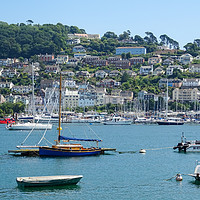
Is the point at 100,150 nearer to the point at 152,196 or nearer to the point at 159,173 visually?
the point at 159,173

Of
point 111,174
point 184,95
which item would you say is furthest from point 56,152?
point 184,95

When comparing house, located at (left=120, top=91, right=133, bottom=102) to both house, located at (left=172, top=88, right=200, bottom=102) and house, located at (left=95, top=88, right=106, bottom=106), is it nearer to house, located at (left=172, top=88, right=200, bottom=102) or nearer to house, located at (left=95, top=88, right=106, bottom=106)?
house, located at (left=95, top=88, right=106, bottom=106)

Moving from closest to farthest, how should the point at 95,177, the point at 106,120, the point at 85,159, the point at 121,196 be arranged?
1. the point at 121,196
2. the point at 95,177
3. the point at 85,159
4. the point at 106,120

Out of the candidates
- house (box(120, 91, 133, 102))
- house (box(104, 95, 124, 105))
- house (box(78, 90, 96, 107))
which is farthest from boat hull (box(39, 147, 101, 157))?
house (box(120, 91, 133, 102))

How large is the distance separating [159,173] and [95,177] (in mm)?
5765

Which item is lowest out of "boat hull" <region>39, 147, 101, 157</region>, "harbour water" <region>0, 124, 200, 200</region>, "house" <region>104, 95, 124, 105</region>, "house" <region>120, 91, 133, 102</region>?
"harbour water" <region>0, 124, 200, 200</region>

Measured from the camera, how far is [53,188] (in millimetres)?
39812

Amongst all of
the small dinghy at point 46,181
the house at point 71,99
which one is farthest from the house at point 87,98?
the small dinghy at point 46,181

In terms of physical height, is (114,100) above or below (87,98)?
below

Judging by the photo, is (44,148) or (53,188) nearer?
(53,188)

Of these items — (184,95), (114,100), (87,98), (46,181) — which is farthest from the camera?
(184,95)

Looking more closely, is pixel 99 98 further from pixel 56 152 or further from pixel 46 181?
pixel 46 181

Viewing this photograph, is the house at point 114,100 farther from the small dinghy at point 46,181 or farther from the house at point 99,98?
the small dinghy at point 46,181

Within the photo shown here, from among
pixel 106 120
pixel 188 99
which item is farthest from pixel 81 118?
pixel 188 99
